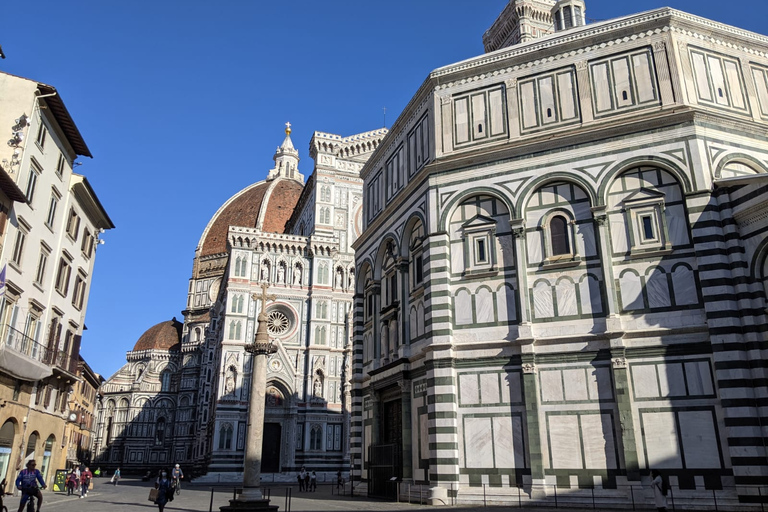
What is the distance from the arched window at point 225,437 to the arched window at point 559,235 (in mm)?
34097

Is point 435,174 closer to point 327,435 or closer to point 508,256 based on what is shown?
point 508,256

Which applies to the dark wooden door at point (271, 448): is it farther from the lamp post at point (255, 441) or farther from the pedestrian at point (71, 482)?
the lamp post at point (255, 441)

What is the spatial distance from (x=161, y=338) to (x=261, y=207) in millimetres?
23187

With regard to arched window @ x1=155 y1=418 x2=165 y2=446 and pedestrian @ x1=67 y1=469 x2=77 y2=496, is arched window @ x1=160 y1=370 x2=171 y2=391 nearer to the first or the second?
arched window @ x1=155 y1=418 x2=165 y2=446

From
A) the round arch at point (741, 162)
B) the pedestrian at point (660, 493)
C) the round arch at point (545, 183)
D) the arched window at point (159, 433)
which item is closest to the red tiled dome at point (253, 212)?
the arched window at point (159, 433)

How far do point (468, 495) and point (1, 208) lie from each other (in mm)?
17566

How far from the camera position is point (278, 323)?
50.3 m

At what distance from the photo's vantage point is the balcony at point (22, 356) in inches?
818

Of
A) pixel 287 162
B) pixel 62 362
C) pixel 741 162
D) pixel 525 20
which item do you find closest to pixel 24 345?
pixel 62 362

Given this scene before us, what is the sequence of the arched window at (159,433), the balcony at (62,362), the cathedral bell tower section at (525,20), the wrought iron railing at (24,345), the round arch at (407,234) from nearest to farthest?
1. the wrought iron railing at (24,345)
2. the round arch at (407,234)
3. the balcony at (62,362)
4. the cathedral bell tower section at (525,20)
5. the arched window at (159,433)

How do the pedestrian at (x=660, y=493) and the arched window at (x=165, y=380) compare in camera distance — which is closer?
the pedestrian at (x=660, y=493)

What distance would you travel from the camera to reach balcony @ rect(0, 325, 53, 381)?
68.1 ft

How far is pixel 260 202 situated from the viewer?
303 feet

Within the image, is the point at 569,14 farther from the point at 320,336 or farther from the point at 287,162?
the point at 287,162
